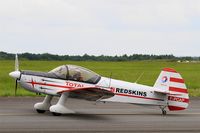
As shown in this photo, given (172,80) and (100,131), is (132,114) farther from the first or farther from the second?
(100,131)

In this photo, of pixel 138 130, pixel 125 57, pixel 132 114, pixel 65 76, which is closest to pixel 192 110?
pixel 132 114

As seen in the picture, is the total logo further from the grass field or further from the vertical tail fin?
the grass field

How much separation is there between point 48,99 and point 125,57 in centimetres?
15781

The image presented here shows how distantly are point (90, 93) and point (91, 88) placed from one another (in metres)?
0.50

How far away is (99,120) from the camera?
1457cm

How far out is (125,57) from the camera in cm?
17388

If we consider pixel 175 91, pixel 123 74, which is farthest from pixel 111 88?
pixel 123 74

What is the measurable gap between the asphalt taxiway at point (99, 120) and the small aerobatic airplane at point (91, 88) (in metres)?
0.45

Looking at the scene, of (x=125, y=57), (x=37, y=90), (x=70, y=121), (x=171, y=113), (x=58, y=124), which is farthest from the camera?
(x=125, y=57)

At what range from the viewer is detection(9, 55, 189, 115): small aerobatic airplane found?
15680 millimetres

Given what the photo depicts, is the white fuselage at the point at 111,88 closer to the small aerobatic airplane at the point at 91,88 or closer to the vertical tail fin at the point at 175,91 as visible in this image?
the small aerobatic airplane at the point at 91,88

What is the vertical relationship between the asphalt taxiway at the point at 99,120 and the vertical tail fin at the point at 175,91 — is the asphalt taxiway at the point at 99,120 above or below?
below

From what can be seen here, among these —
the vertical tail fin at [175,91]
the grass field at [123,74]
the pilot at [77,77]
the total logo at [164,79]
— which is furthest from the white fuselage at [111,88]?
the grass field at [123,74]

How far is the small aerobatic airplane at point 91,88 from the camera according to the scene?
15.7 meters
